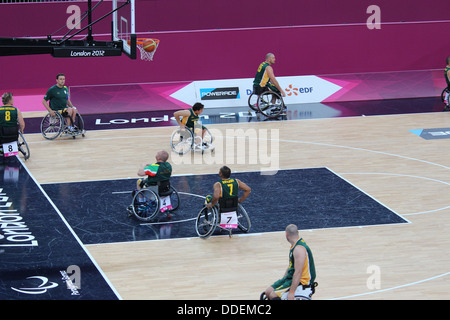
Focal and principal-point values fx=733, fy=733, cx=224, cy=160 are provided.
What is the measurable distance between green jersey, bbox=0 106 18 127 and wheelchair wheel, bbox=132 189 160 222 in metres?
5.06

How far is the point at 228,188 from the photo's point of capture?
13148 millimetres

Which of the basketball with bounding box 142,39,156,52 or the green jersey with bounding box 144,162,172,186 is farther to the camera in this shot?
the basketball with bounding box 142,39,156,52

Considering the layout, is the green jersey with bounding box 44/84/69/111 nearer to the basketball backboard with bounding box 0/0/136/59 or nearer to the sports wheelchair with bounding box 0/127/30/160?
the sports wheelchair with bounding box 0/127/30/160

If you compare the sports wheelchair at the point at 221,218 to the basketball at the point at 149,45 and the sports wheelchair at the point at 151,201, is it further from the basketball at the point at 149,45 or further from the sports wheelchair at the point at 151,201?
the basketball at the point at 149,45

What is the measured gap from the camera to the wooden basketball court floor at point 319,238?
11.4 metres

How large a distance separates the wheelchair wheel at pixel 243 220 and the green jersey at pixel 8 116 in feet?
21.0

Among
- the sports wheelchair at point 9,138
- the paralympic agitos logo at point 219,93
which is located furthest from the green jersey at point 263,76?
the sports wheelchair at point 9,138

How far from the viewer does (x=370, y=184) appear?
1639 cm

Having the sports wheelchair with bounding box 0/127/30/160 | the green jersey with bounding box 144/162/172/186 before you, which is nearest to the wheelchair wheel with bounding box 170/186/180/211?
the green jersey with bounding box 144/162/172/186

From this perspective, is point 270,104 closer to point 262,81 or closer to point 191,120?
point 262,81

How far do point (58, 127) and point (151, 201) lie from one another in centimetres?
695

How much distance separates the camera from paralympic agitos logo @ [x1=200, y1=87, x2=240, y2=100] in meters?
23.8

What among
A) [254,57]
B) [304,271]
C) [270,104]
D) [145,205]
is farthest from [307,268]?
[254,57]

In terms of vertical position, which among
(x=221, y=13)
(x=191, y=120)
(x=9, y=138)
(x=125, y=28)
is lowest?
(x=9, y=138)
